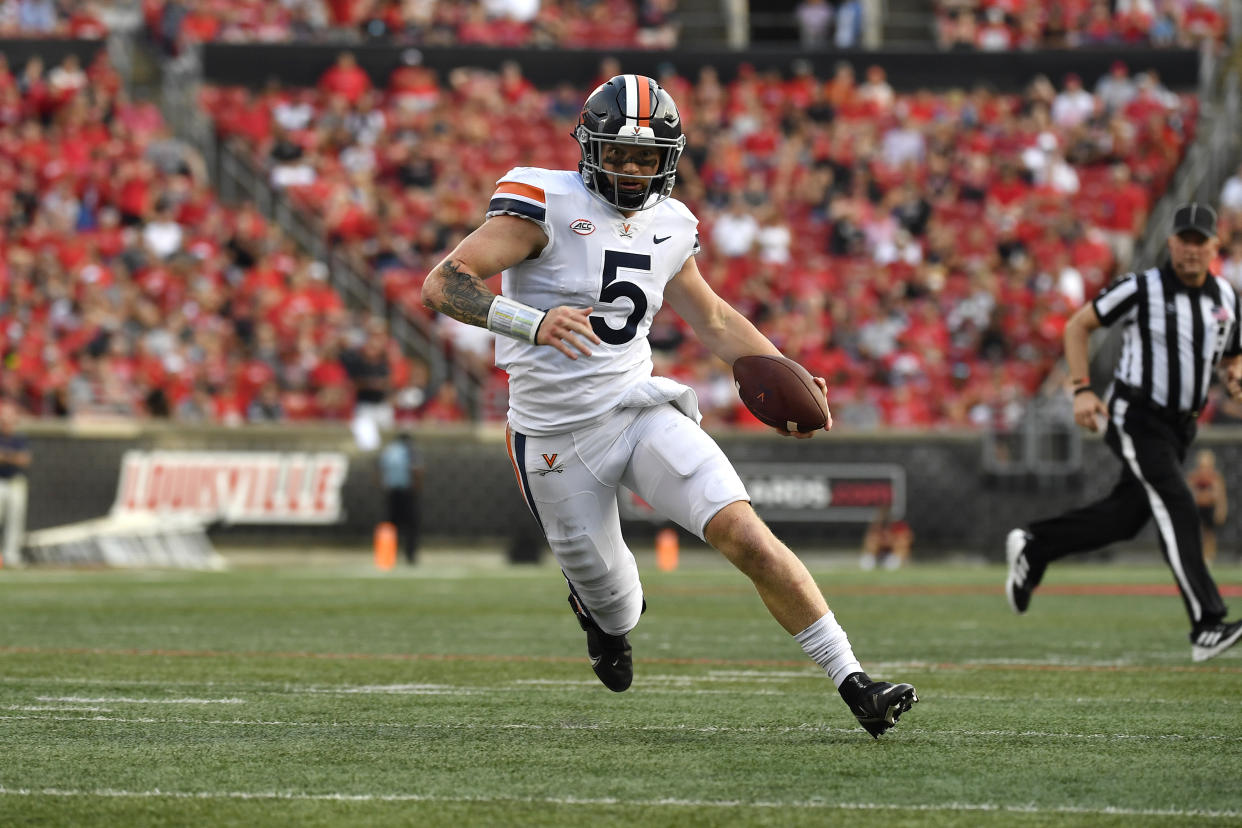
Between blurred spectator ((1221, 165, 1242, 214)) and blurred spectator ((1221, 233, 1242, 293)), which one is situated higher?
blurred spectator ((1221, 165, 1242, 214))

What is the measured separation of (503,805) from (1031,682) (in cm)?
306

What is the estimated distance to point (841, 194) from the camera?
20359 millimetres

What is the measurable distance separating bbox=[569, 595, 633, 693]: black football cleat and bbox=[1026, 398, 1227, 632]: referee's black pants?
2.43m

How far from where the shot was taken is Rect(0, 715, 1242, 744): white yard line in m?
4.61

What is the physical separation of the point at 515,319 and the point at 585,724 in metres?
1.12

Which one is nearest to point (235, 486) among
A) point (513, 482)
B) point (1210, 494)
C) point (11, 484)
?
point (11, 484)

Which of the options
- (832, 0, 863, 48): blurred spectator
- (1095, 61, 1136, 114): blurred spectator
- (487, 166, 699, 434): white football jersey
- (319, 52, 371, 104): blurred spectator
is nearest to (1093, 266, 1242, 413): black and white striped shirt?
(487, 166, 699, 434): white football jersey

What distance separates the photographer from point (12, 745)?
14.6ft

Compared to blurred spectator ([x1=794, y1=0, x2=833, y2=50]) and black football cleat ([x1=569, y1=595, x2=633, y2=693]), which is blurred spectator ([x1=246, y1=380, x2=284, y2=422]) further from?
black football cleat ([x1=569, y1=595, x2=633, y2=693])

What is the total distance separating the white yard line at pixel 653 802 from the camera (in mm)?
3502

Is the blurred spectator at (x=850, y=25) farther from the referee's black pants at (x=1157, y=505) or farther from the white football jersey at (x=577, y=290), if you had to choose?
the white football jersey at (x=577, y=290)

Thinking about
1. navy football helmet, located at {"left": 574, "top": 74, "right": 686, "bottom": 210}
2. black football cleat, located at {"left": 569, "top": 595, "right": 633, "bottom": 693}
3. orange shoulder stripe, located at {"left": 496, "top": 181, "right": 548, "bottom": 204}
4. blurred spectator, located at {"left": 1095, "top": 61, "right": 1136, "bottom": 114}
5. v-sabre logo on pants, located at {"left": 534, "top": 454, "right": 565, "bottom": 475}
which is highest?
navy football helmet, located at {"left": 574, "top": 74, "right": 686, "bottom": 210}

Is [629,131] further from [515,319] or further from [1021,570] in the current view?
[1021,570]

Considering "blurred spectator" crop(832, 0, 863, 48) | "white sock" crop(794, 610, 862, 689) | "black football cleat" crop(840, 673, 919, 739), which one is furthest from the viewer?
"blurred spectator" crop(832, 0, 863, 48)
